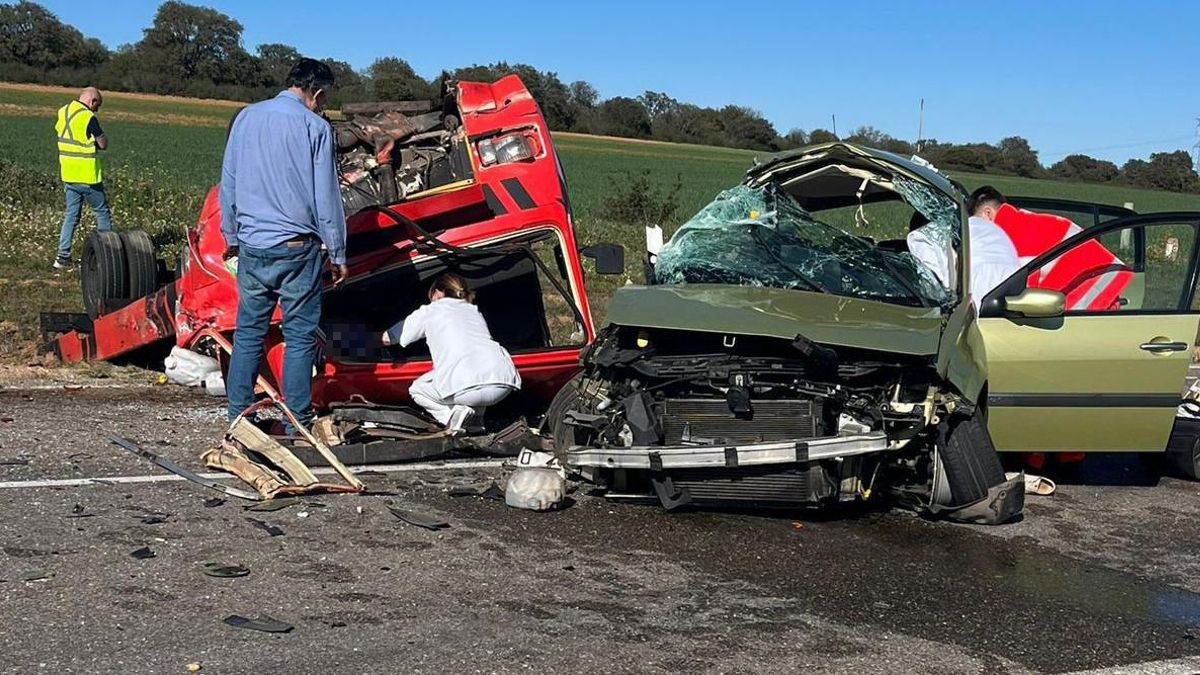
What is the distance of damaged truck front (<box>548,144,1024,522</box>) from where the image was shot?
5.38 m

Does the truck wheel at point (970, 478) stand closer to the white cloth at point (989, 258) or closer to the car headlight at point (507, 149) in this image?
the white cloth at point (989, 258)

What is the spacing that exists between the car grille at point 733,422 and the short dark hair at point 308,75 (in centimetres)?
256

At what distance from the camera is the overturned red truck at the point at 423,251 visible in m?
7.13

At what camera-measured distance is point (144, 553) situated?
4746mm

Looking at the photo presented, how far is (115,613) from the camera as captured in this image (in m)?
4.09

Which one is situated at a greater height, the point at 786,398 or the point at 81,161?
the point at 81,161

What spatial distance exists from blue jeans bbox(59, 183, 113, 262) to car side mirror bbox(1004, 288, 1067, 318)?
971 centimetres

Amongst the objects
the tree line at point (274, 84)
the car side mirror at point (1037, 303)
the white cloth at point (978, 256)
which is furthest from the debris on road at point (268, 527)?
the tree line at point (274, 84)

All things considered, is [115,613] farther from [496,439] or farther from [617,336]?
[496,439]

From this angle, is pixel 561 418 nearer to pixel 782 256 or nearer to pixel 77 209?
pixel 782 256

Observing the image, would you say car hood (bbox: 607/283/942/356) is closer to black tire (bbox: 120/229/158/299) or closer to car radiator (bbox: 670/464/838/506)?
car radiator (bbox: 670/464/838/506)

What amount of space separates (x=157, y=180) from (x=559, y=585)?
17502 mm

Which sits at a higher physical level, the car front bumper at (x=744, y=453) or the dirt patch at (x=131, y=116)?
the dirt patch at (x=131, y=116)

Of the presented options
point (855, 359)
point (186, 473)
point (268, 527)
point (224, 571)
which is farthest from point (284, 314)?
point (855, 359)
